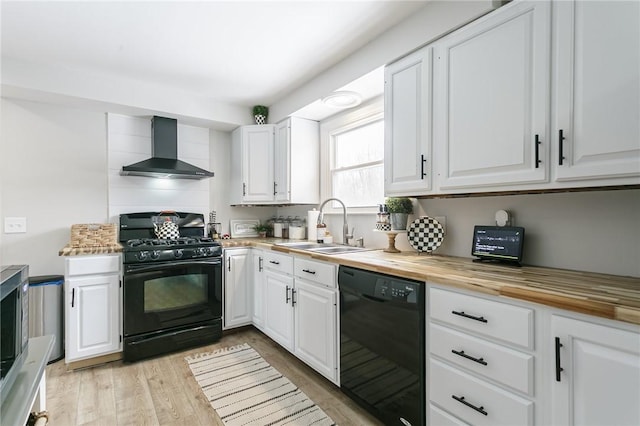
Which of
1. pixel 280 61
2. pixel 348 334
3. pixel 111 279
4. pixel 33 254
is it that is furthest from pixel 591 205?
pixel 33 254

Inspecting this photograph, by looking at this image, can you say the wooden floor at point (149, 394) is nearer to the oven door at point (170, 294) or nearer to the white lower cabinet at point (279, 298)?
the white lower cabinet at point (279, 298)

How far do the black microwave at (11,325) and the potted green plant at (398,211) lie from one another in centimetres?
197

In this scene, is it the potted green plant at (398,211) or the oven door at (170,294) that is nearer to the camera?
the potted green plant at (398,211)

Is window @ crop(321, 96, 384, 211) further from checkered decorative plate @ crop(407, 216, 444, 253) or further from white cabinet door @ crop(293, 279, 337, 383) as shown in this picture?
white cabinet door @ crop(293, 279, 337, 383)

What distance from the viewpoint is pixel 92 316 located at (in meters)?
2.51

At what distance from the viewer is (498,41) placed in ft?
5.10

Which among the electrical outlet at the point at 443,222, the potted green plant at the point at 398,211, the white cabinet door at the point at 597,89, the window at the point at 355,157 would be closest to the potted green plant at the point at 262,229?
the window at the point at 355,157

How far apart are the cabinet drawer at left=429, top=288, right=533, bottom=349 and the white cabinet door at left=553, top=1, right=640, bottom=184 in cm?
64

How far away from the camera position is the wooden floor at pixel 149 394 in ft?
6.16

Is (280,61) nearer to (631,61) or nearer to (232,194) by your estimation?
(232,194)

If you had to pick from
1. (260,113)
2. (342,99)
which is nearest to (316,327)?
(342,99)

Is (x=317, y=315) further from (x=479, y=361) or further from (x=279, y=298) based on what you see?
(x=479, y=361)

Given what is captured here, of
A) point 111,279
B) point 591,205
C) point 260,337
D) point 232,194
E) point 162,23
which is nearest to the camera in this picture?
point 591,205

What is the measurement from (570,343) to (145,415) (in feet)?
7.34
